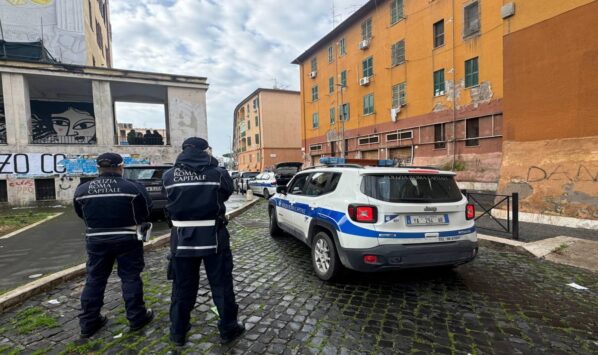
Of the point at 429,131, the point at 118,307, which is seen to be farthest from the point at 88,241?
the point at 429,131

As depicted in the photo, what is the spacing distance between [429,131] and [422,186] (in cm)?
1716

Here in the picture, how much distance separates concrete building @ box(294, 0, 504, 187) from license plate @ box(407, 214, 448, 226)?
1446cm

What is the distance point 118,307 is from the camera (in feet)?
11.2

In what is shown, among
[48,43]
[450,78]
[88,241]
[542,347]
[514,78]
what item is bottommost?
[542,347]

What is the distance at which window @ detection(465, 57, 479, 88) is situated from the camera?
16.5 m

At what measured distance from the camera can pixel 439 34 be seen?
18719mm

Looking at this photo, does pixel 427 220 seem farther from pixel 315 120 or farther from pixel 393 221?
pixel 315 120

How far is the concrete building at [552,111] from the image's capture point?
7.35 m

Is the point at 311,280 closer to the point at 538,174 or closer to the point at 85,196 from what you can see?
the point at 85,196

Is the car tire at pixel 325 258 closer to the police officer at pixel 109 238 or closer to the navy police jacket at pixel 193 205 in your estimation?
the navy police jacket at pixel 193 205

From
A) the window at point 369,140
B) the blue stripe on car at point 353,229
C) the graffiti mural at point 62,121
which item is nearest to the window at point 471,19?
the window at point 369,140

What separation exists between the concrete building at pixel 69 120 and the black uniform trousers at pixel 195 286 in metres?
15.1

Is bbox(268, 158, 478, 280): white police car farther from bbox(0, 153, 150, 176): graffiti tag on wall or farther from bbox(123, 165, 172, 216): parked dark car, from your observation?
bbox(0, 153, 150, 176): graffiti tag on wall

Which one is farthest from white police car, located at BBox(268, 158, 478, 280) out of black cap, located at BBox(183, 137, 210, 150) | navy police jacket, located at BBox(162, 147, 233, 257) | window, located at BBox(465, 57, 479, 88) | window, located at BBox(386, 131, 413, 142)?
window, located at BBox(386, 131, 413, 142)
